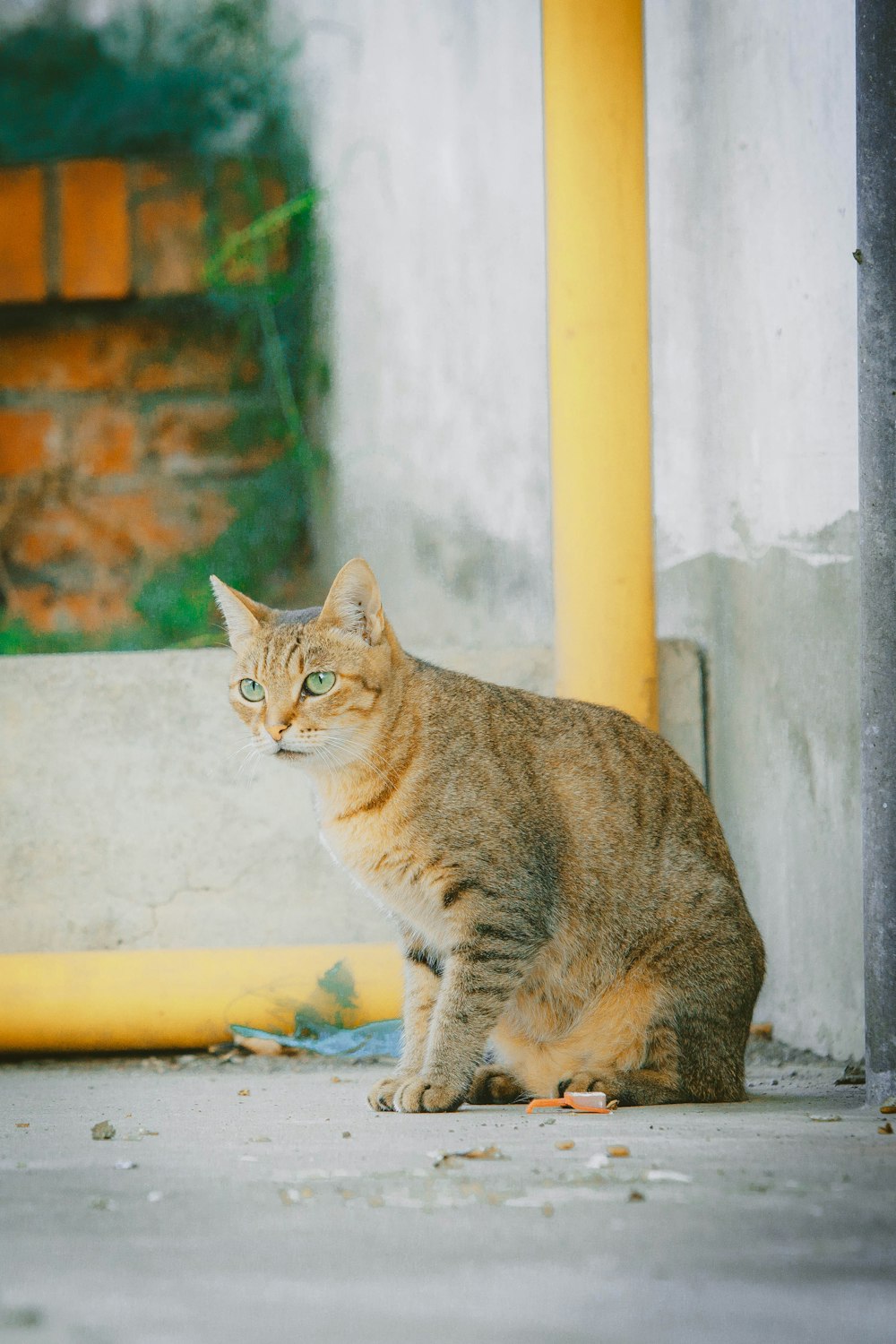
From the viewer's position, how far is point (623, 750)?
10.1 ft

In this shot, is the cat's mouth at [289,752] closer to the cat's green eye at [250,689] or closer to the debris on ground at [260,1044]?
the cat's green eye at [250,689]

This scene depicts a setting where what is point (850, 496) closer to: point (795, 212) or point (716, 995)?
point (795, 212)

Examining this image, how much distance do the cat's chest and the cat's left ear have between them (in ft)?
1.37

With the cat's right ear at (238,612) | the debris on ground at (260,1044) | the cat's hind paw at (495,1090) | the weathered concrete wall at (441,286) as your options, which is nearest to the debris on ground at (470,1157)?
the cat's hind paw at (495,1090)

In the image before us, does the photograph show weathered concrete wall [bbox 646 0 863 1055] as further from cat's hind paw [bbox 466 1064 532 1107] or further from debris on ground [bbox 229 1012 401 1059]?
debris on ground [bbox 229 1012 401 1059]

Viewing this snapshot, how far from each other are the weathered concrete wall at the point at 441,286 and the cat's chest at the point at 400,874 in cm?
123

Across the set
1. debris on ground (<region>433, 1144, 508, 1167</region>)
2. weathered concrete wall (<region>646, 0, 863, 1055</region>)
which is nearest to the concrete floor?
debris on ground (<region>433, 1144, 508, 1167</region>)

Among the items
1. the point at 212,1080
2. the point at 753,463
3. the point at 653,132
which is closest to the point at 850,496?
the point at 753,463

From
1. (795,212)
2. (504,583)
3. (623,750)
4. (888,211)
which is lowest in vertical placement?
(623,750)

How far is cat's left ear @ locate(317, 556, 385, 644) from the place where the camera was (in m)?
2.99

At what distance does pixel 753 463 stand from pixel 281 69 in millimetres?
1761

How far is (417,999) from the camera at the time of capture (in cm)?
297

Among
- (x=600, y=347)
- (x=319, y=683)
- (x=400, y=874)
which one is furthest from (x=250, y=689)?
(x=600, y=347)

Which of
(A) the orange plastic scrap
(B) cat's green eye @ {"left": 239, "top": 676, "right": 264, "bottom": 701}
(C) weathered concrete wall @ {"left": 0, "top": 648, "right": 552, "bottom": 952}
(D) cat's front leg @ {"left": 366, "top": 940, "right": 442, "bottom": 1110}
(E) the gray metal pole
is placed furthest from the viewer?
(C) weathered concrete wall @ {"left": 0, "top": 648, "right": 552, "bottom": 952}
